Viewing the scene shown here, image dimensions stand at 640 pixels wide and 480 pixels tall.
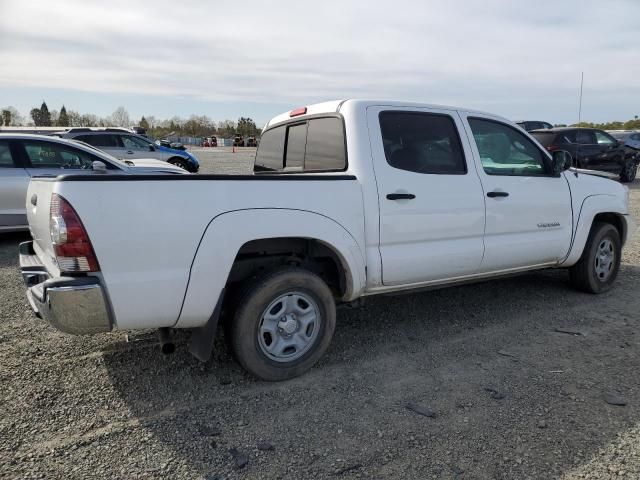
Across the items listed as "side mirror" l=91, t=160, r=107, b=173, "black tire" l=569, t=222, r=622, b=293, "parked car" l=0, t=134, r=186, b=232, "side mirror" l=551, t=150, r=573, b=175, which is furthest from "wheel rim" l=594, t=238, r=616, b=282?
"side mirror" l=91, t=160, r=107, b=173

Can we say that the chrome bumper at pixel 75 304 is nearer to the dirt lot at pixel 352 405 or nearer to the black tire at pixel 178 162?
the dirt lot at pixel 352 405

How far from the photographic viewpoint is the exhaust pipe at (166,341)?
131 inches

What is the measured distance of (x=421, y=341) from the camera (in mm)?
4344

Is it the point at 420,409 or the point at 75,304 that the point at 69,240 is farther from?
the point at 420,409

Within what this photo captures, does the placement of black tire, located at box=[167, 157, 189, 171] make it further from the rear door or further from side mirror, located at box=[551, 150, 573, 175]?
side mirror, located at box=[551, 150, 573, 175]

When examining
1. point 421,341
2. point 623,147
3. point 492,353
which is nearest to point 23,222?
point 421,341

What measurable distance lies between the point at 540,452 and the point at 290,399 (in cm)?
150

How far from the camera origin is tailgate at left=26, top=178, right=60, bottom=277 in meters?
3.10

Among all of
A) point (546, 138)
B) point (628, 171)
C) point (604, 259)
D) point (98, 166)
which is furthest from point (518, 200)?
point (628, 171)

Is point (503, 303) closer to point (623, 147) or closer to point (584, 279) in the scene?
point (584, 279)

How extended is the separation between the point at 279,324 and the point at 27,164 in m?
6.45

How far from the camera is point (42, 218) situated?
3.30 m

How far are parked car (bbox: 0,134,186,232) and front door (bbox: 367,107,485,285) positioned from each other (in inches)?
199

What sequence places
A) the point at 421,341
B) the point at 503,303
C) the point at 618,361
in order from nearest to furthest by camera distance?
the point at 618,361, the point at 421,341, the point at 503,303
